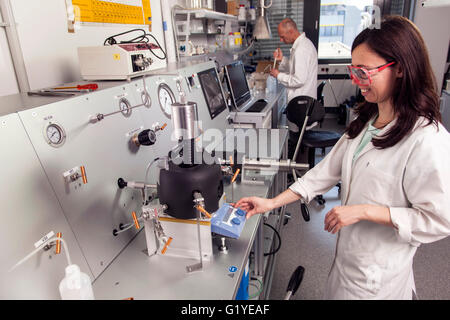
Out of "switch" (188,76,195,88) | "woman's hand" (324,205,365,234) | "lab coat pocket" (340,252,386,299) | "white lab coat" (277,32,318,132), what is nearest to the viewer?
"woman's hand" (324,205,365,234)

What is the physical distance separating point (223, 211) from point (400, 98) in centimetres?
67

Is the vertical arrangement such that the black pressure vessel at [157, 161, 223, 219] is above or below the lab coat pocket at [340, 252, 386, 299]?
above

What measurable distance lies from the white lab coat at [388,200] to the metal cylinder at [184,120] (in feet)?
1.87

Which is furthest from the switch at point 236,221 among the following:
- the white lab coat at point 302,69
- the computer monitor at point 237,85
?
the white lab coat at point 302,69

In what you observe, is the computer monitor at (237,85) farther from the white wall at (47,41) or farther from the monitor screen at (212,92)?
the white wall at (47,41)

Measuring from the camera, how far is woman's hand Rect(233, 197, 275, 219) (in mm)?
1193

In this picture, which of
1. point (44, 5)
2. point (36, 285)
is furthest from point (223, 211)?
point (44, 5)

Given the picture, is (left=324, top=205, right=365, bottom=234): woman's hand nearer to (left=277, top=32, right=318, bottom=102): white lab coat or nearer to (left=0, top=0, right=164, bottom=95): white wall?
(left=0, top=0, right=164, bottom=95): white wall

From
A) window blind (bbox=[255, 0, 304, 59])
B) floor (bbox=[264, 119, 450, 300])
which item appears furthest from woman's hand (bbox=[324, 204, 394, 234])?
window blind (bbox=[255, 0, 304, 59])

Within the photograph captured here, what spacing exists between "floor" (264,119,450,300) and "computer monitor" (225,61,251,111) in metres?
1.21

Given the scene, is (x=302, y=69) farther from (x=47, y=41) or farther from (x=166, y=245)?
(x=166, y=245)

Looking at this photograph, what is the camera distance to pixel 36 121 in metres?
0.89

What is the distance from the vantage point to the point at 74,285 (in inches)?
28.7
